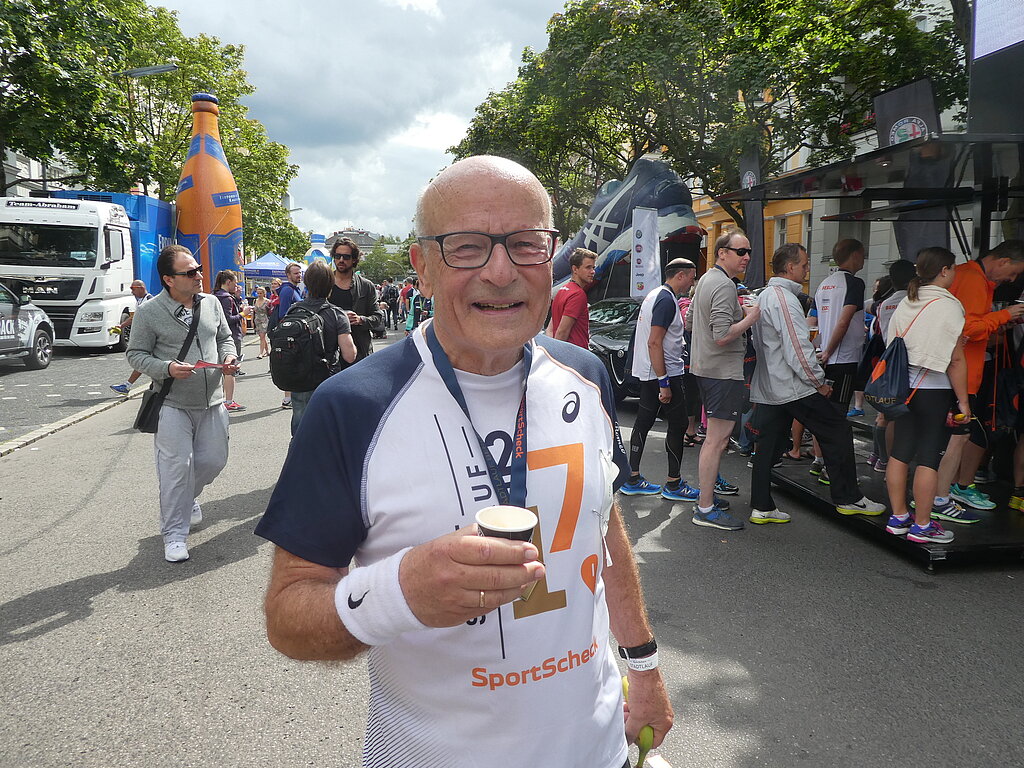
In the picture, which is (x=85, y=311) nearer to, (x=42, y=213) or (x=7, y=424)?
(x=42, y=213)

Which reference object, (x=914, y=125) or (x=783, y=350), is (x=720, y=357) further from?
(x=914, y=125)

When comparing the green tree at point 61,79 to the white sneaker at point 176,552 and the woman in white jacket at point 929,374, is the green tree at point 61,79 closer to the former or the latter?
the white sneaker at point 176,552

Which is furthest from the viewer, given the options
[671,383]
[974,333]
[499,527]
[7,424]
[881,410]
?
[7,424]

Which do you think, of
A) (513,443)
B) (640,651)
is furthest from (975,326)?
(513,443)

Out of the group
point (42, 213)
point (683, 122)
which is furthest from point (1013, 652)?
Result: point (42, 213)

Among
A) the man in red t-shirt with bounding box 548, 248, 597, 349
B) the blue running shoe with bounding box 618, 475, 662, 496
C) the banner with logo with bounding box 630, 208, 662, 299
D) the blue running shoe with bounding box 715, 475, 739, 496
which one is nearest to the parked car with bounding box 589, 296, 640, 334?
the banner with logo with bounding box 630, 208, 662, 299

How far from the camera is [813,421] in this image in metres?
5.25

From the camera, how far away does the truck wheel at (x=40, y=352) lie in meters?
14.2

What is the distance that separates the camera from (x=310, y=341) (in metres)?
5.39

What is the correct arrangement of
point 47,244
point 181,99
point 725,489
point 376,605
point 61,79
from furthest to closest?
1. point 181,99
2. point 61,79
3. point 47,244
4. point 725,489
5. point 376,605

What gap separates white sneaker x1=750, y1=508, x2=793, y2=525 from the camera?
540 centimetres

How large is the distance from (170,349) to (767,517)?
4314mm

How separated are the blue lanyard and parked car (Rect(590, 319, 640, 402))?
7.65m

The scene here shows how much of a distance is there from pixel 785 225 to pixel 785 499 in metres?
23.4
